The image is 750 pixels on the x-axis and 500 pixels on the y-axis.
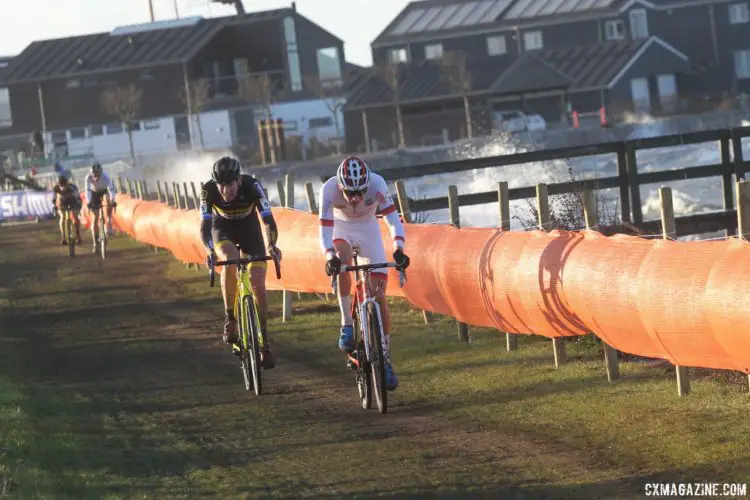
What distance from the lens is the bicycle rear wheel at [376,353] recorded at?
1177cm

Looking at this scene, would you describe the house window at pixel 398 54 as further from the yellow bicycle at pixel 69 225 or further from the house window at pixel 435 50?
the yellow bicycle at pixel 69 225

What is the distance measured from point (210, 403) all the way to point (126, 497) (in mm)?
3737

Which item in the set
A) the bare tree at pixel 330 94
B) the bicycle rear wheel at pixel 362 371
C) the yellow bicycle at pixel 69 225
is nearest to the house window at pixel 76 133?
the bare tree at pixel 330 94

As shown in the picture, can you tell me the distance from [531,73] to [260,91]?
19.4 metres

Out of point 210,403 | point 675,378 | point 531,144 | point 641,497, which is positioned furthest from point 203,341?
point 531,144

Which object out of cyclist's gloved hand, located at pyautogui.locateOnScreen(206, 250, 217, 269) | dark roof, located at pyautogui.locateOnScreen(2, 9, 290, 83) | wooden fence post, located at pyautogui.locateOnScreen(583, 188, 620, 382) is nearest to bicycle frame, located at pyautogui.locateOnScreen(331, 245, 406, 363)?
cyclist's gloved hand, located at pyautogui.locateOnScreen(206, 250, 217, 269)

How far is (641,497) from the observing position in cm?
865

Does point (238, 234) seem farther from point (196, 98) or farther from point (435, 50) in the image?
point (435, 50)

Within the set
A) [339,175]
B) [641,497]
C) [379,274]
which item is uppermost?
[339,175]

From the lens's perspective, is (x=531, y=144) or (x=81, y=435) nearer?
(x=81, y=435)

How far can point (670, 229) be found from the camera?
11.8 m

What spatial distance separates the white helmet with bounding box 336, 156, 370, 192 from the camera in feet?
39.5

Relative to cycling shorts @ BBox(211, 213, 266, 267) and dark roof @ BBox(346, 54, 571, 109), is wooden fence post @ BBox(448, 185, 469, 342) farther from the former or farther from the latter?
dark roof @ BBox(346, 54, 571, 109)

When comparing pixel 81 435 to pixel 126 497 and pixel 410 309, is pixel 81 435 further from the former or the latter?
pixel 410 309
